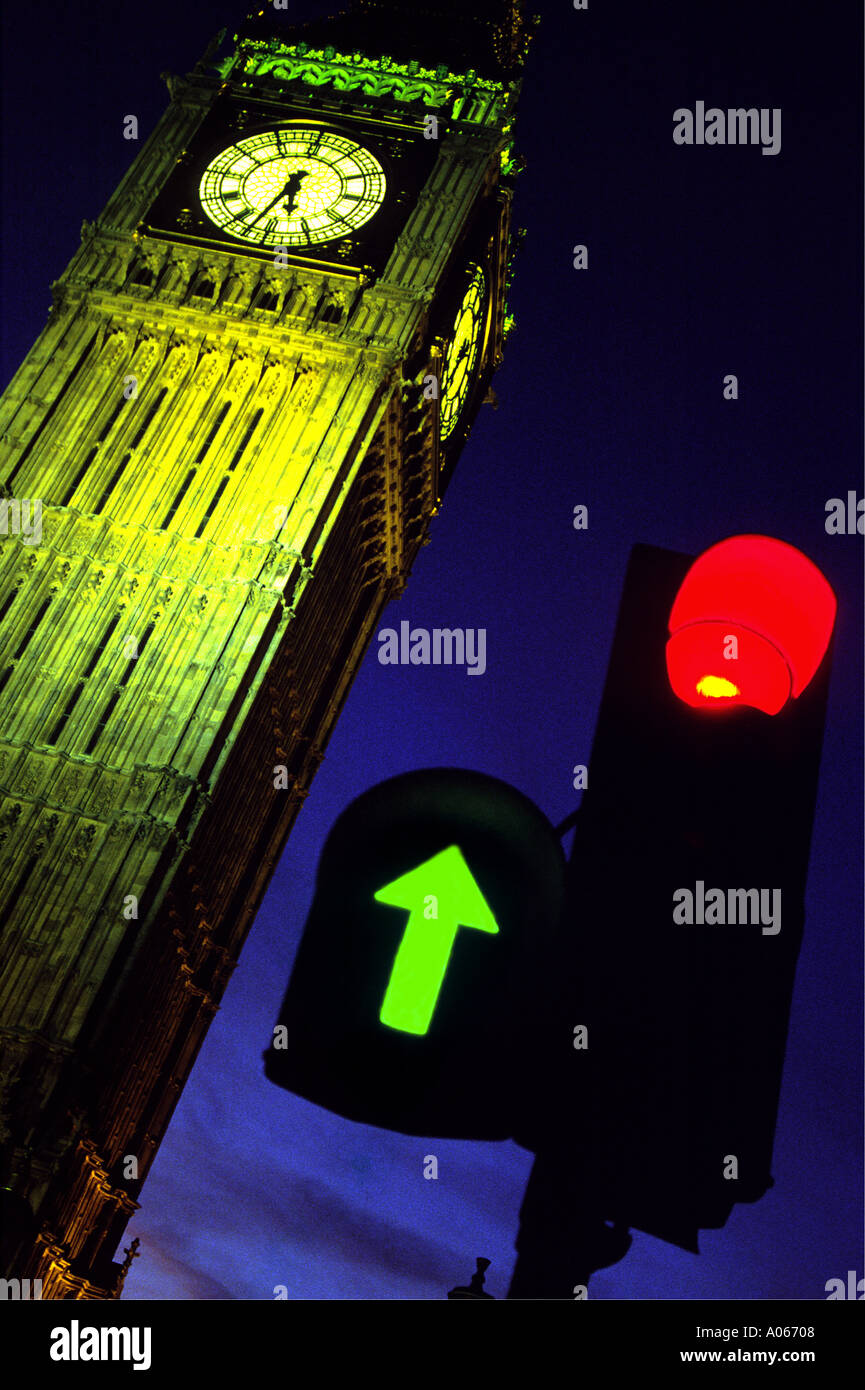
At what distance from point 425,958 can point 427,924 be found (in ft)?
0.34

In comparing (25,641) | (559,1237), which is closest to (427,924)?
(559,1237)

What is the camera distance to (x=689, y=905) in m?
3.81

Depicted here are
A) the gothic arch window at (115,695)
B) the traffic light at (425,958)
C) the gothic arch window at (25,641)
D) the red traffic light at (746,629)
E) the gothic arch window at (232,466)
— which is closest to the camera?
the traffic light at (425,958)

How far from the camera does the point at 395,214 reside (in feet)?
141

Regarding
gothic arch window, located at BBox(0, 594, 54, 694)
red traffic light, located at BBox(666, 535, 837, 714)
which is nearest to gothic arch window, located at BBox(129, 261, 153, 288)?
gothic arch window, located at BBox(0, 594, 54, 694)

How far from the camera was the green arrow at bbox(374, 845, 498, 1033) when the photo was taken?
11.2ft

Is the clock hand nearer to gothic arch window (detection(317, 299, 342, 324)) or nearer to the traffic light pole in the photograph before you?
gothic arch window (detection(317, 299, 342, 324))

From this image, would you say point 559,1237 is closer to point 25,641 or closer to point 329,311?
point 25,641

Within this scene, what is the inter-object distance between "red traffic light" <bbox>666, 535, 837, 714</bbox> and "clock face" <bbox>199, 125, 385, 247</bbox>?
132ft

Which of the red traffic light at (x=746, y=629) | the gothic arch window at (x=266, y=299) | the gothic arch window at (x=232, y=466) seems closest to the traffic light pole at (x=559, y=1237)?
the red traffic light at (x=746, y=629)

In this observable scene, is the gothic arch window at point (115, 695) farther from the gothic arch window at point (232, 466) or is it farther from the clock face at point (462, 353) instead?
the clock face at point (462, 353)

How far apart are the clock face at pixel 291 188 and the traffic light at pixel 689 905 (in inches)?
1590

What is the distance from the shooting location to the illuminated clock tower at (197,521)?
96.0 ft
